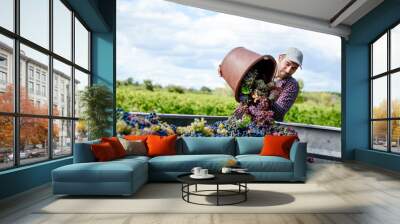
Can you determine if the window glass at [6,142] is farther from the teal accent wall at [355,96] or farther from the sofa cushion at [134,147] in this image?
the teal accent wall at [355,96]

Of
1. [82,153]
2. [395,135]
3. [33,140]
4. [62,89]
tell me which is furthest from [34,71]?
[395,135]

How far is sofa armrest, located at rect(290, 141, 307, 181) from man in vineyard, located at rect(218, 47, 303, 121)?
4903mm

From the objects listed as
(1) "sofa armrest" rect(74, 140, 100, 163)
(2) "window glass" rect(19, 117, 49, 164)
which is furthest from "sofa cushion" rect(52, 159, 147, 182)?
(2) "window glass" rect(19, 117, 49, 164)

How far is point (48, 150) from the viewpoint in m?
6.20

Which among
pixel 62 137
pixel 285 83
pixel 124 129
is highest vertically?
pixel 285 83

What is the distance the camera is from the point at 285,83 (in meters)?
11.1

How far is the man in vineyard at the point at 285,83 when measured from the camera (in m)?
11.1

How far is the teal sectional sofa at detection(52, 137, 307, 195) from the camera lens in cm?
470

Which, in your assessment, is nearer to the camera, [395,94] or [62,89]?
[62,89]

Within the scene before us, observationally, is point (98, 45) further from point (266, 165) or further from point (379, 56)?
point (379, 56)

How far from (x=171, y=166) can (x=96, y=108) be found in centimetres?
276

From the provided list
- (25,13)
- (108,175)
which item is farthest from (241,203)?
(25,13)

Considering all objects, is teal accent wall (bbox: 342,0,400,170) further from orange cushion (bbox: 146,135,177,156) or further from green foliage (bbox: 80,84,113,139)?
green foliage (bbox: 80,84,113,139)

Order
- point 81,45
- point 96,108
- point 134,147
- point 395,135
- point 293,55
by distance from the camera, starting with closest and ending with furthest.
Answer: point 134,147, point 96,108, point 81,45, point 395,135, point 293,55
